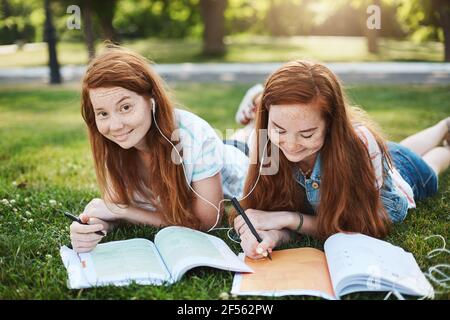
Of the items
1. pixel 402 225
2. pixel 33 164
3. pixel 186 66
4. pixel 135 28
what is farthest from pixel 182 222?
pixel 135 28

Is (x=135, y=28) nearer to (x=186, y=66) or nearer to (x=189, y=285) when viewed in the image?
(x=186, y=66)

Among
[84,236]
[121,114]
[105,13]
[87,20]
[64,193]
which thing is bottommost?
[64,193]

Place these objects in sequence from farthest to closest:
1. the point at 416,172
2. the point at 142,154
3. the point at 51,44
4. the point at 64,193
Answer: the point at 51,44 → the point at 64,193 → the point at 416,172 → the point at 142,154

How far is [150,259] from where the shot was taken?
2.57m

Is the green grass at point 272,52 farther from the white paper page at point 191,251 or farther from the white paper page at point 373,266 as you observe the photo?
the white paper page at point 191,251

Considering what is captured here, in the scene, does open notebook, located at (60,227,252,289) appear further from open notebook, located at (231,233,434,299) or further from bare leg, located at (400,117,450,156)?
bare leg, located at (400,117,450,156)

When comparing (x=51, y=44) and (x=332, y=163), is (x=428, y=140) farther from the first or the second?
(x=51, y=44)

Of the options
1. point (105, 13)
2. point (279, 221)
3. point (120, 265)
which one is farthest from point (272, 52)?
point (120, 265)

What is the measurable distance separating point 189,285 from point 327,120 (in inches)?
38.6

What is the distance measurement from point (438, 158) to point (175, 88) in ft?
20.3

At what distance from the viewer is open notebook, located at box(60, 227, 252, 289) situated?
7.84ft

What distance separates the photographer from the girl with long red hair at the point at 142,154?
8.87 feet

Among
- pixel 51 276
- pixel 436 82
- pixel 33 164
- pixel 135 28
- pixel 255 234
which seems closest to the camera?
pixel 51 276

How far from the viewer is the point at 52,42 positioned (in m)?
9.99
